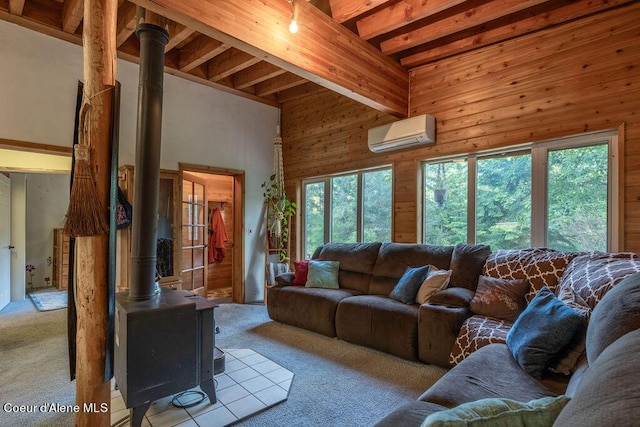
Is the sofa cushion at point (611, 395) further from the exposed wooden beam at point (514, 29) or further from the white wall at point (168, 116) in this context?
the white wall at point (168, 116)

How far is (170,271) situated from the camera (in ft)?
13.9

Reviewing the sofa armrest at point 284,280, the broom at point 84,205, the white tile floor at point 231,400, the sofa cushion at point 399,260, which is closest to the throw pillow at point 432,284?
the sofa cushion at point 399,260

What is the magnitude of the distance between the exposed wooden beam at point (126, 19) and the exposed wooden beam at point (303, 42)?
5.51ft

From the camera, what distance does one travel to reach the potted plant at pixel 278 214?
5.11 meters

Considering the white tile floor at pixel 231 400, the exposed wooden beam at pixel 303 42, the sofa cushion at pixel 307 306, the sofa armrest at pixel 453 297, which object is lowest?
the white tile floor at pixel 231 400

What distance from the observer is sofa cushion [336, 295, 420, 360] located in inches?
113

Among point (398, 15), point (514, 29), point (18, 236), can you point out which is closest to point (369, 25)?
point (398, 15)

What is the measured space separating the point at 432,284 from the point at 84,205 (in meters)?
2.80

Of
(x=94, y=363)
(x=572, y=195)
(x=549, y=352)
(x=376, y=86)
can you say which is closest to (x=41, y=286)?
(x=94, y=363)

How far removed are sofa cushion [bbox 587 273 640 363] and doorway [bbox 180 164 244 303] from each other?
435cm

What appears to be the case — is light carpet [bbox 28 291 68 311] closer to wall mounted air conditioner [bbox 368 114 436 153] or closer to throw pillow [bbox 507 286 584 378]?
wall mounted air conditioner [bbox 368 114 436 153]

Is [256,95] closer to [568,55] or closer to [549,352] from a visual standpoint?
[568,55]

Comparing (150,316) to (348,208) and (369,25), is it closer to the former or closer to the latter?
(369,25)

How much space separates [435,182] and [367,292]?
62.7 inches
